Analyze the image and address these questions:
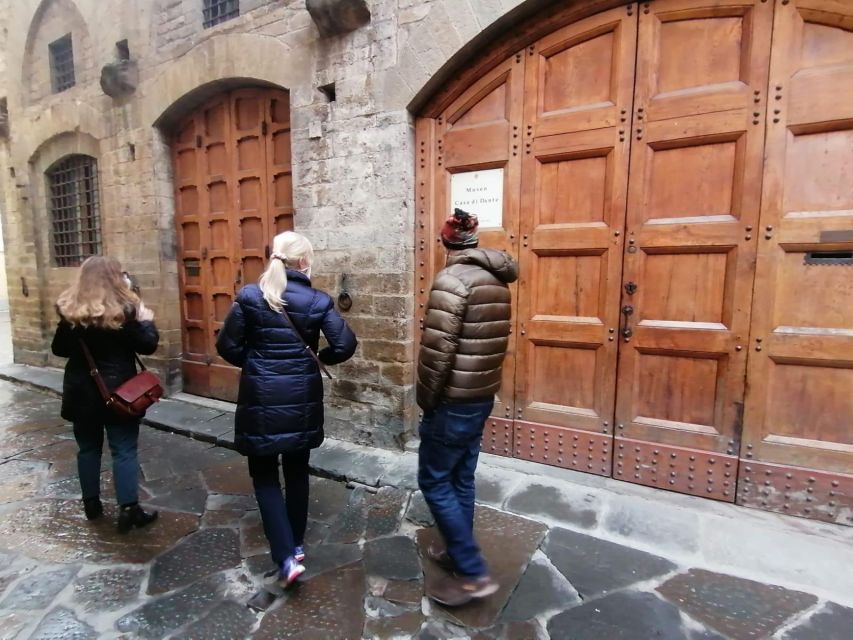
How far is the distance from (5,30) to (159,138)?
439cm

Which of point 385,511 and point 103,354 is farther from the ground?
point 103,354

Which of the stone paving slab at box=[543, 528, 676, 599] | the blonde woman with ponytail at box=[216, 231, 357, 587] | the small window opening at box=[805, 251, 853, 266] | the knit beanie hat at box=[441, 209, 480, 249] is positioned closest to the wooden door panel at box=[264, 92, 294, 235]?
the blonde woman with ponytail at box=[216, 231, 357, 587]

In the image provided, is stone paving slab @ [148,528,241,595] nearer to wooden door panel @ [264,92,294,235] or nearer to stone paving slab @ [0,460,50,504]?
stone paving slab @ [0,460,50,504]

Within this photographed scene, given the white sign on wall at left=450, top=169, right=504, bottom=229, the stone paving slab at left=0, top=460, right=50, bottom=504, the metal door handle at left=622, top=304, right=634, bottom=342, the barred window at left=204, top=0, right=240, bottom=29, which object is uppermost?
the barred window at left=204, top=0, right=240, bottom=29

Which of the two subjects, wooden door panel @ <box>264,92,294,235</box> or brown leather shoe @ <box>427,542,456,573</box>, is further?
wooden door panel @ <box>264,92,294,235</box>

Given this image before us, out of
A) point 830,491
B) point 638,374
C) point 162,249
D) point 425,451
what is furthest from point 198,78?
point 830,491

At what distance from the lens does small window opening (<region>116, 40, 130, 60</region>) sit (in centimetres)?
537

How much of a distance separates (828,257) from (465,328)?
2.23 metres

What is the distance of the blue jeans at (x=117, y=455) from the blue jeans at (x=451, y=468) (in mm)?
1906

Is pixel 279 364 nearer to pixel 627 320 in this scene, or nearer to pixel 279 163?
pixel 627 320

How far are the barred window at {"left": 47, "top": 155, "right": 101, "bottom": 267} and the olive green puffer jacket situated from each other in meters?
6.10

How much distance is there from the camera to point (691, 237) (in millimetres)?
2914

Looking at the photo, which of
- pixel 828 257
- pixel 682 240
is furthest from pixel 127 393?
pixel 828 257

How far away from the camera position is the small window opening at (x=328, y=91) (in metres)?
3.91
